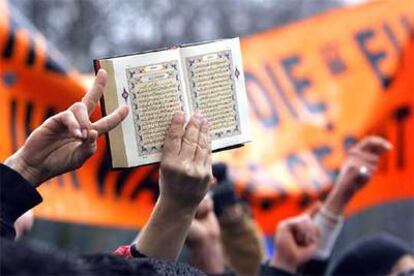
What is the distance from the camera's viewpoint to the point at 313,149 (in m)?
3.99

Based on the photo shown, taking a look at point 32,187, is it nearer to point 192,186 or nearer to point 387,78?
point 192,186

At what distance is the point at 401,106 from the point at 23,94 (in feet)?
5.02

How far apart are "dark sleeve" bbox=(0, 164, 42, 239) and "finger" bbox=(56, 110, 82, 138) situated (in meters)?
0.11

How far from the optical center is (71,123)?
1593mm

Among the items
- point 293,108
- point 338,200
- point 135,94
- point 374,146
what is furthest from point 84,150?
point 293,108

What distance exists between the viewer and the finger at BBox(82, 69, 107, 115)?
1671mm

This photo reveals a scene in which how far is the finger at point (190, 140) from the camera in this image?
5.61 feet

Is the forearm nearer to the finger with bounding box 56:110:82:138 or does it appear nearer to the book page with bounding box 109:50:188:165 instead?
the book page with bounding box 109:50:188:165

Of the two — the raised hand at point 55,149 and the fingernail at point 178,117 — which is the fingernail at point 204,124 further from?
the raised hand at point 55,149

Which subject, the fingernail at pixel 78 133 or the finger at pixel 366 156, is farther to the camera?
the finger at pixel 366 156

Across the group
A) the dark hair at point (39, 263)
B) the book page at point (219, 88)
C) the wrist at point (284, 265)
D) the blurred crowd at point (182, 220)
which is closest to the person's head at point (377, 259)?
the blurred crowd at point (182, 220)

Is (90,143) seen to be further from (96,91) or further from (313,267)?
(313,267)

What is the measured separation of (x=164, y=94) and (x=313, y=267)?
143cm

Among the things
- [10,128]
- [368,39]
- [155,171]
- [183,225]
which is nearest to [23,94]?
[10,128]
